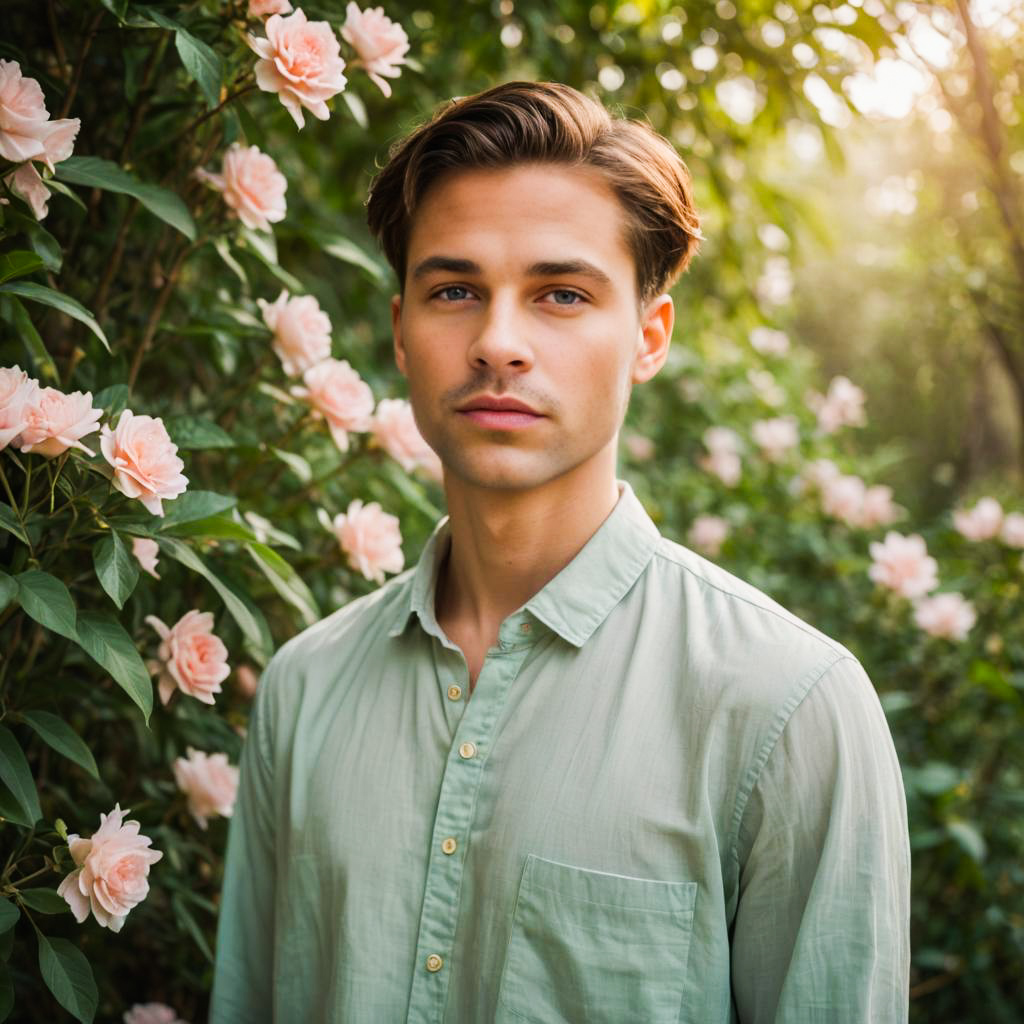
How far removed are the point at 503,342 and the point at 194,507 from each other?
485 mm

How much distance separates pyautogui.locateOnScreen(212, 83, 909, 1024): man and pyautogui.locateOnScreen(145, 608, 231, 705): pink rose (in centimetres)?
13

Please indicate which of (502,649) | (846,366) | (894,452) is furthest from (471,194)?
(846,366)

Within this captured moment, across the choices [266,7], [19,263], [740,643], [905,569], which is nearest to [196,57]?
[266,7]

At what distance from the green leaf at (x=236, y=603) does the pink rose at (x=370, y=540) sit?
0.30m

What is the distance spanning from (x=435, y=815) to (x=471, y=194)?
2.96 feet

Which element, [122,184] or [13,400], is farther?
[122,184]

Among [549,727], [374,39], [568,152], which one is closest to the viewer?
[549,727]

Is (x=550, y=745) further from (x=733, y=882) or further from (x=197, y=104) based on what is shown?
(x=197, y=104)

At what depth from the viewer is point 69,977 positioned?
4.51 feet

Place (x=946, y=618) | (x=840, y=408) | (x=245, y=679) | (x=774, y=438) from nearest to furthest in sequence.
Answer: (x=245, y=679), (x=946, y=618), (x=774, y=438), (x=840, y=408)

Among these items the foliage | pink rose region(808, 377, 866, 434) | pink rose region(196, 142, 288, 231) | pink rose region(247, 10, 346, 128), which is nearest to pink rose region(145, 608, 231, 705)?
the foliage

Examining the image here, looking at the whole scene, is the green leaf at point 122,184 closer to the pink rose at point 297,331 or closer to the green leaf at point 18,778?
the pink rose at point 297,331

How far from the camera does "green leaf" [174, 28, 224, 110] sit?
1455 millimetres

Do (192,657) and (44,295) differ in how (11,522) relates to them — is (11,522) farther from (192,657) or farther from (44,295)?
(192,657)
